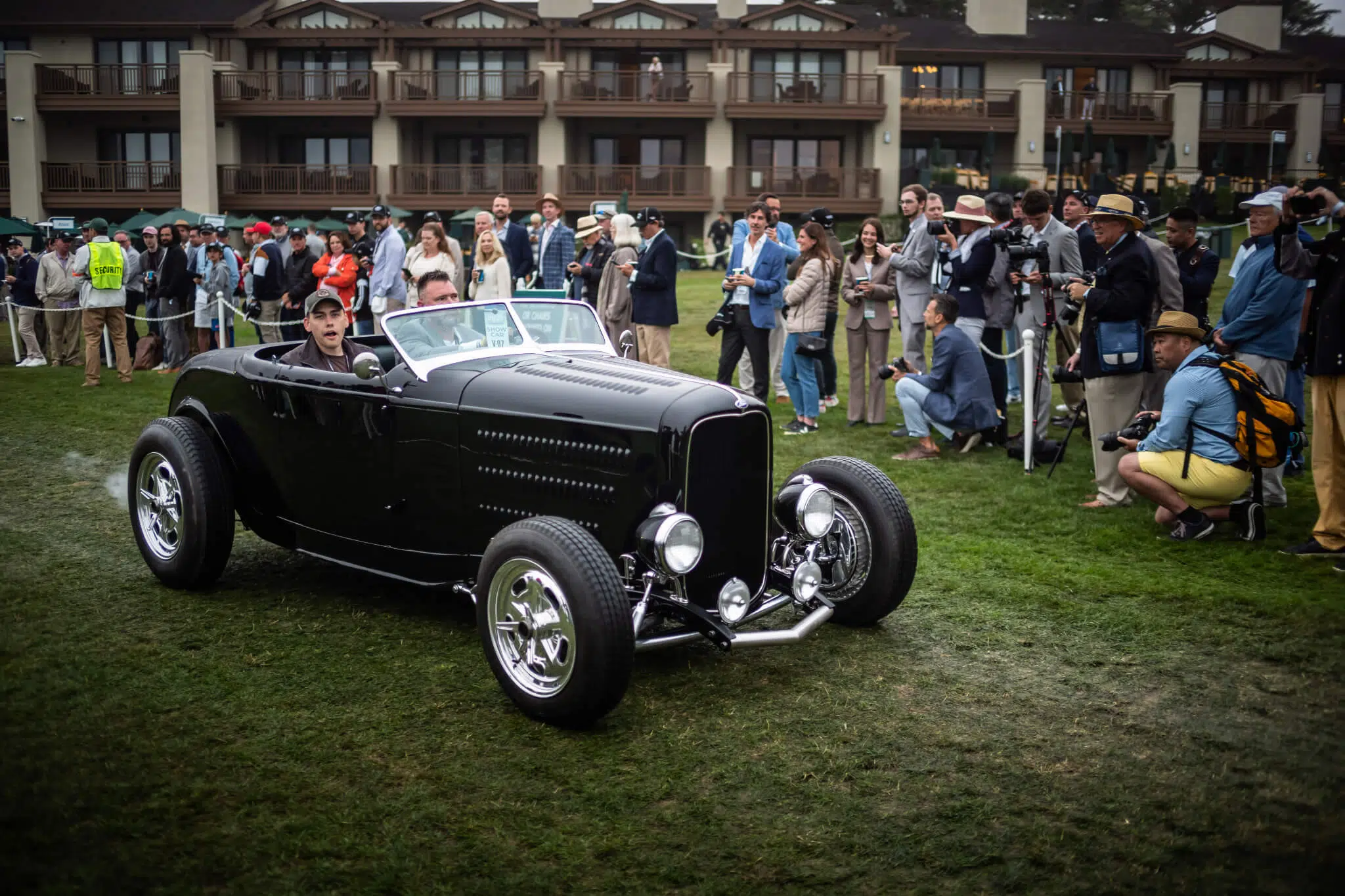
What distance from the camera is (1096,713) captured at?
5.18 meters

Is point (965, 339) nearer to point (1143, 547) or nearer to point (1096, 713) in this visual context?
point (1143, 547)

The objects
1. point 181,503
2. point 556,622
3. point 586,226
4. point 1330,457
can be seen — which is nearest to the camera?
point 556,622

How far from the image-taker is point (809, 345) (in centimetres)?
1171

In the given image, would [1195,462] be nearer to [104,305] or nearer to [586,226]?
[586,226]

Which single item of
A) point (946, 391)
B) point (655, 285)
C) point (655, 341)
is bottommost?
point (946, 391)

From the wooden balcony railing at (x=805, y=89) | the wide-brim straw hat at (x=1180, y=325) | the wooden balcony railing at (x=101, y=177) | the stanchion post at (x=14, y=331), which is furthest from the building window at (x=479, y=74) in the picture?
the wide-brim straw hat at (x=1180, y=325)

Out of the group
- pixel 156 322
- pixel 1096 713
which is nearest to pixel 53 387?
pixel 156 322

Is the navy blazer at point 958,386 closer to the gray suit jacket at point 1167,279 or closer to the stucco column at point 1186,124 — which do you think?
the gray suit jacket at point 1167,279

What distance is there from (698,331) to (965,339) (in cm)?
1099

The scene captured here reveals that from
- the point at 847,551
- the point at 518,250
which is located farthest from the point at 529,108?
the point at 847,551

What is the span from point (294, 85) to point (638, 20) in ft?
38.9

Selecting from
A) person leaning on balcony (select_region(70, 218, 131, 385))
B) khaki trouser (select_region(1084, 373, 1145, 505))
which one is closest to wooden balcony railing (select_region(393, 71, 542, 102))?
person leaning on balcony (select_region(70, 218, 131, 385))

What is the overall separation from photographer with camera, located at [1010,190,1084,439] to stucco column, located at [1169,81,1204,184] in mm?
35454

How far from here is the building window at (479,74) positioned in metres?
40.1
